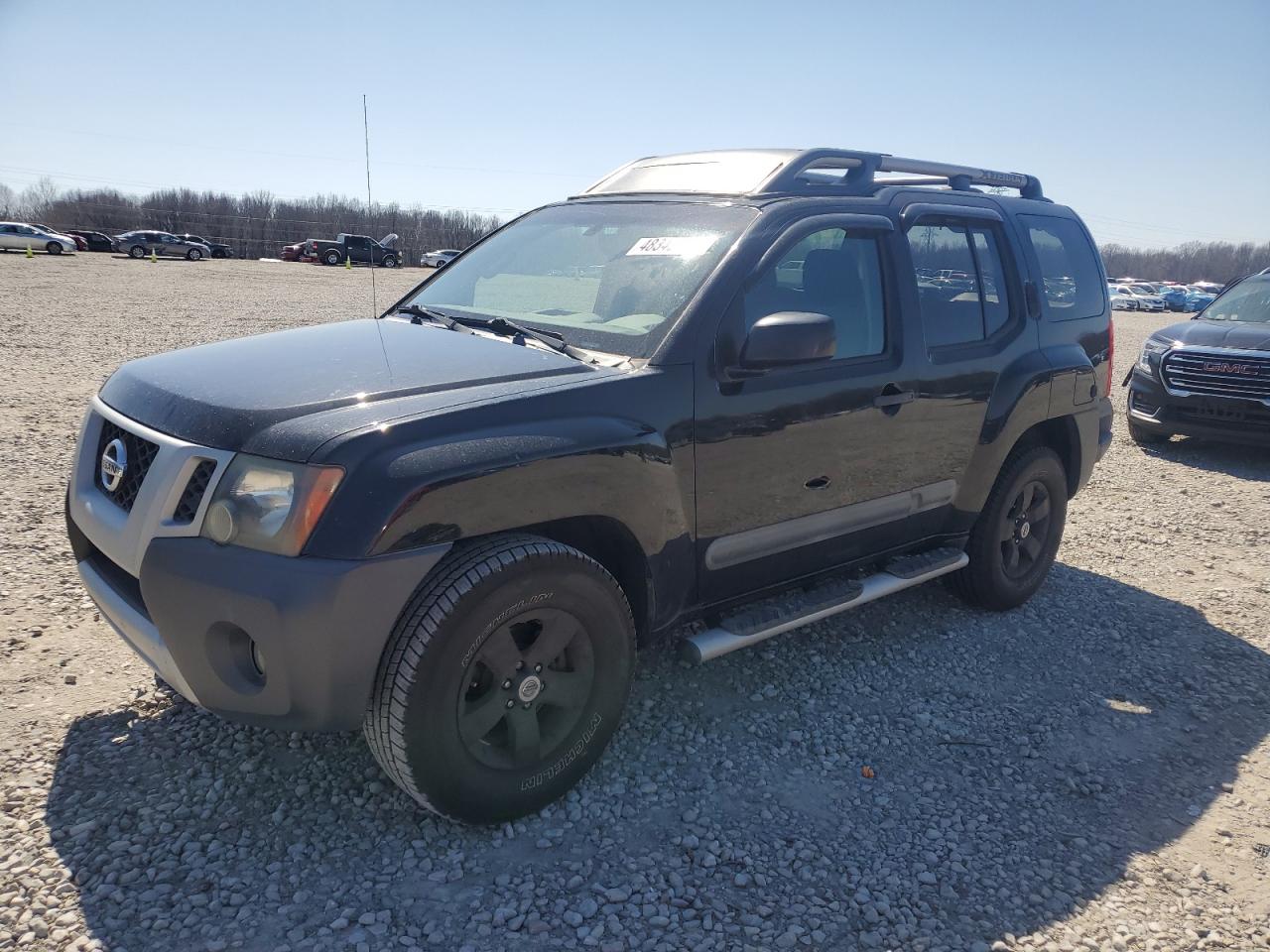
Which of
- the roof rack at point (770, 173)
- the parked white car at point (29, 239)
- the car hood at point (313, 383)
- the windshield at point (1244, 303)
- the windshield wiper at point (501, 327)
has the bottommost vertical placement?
the car hood at point (313, 383)

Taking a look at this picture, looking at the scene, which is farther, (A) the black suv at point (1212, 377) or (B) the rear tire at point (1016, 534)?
(A) the black suv at point (1212, 377)

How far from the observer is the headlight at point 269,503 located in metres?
2.32

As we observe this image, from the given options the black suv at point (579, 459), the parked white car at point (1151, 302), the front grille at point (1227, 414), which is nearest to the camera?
the black suv at point (579, 459)

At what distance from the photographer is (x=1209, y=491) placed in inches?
288

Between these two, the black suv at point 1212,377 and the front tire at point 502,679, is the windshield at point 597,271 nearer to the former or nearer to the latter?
the front tire at point 502,679

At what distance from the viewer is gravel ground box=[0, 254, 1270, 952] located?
8.05ft

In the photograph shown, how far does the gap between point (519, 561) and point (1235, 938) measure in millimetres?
2323

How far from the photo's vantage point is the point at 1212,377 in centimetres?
828

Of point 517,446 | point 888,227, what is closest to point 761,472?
point 517,446

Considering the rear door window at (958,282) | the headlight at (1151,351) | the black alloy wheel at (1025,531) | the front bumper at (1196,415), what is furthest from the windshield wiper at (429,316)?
the headlight at (1151,351)

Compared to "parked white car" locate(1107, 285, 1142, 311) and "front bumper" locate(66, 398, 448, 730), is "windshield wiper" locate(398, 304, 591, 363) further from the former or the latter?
"parked white car" locate(1107, 285, 1142, 311)

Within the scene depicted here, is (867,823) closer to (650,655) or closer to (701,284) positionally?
(650,655)

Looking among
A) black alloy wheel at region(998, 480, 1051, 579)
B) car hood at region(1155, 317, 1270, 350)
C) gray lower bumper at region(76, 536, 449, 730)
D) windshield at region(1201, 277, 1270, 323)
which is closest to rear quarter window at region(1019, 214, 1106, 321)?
black alloy wheel at region(998, 480, 1051, 579)

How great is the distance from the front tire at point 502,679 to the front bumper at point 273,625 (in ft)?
0.29
